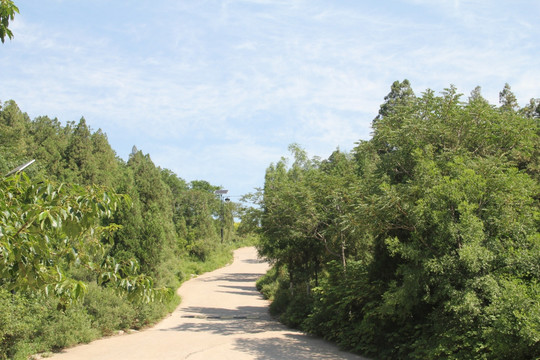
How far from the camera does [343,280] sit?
13742 millimetres

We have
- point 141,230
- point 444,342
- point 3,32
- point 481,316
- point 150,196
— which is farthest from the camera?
point 150,196

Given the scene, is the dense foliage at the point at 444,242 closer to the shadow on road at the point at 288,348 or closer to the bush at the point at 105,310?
the shadow on road at the point at 288,348

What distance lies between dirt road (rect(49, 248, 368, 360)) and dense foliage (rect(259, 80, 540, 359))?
1.21m

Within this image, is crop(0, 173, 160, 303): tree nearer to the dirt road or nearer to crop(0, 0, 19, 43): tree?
crop(0, 0, 19, 43): tree

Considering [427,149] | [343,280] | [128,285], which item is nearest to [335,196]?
[343,280]

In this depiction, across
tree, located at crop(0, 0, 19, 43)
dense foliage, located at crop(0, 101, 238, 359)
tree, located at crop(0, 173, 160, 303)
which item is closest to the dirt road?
dense foliage, located at crop(0, 101, 238, 359)

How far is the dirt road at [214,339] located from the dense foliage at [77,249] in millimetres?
777

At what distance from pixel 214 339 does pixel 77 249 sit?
979cm

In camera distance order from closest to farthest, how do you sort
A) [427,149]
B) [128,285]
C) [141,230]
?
[128,285] < [427,149] < [141,230]

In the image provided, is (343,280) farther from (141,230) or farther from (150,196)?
(150,196)

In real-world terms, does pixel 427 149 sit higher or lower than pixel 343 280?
higher

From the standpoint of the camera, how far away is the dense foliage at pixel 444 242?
25.8 feet

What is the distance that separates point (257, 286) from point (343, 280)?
1637cm

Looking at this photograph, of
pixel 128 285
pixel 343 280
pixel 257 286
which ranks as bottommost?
pixel 257 286
